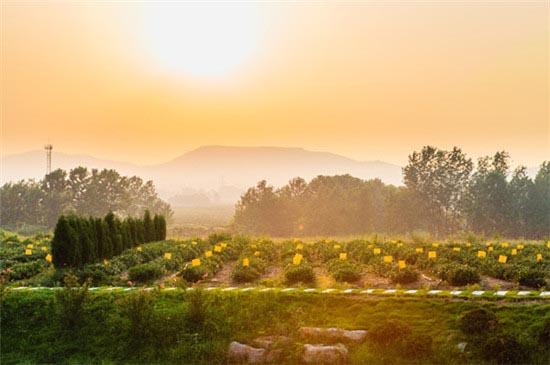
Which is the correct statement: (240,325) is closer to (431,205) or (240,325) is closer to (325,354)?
(325,354)

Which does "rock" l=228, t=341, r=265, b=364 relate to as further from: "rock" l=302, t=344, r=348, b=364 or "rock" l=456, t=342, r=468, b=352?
"rock" l=456, t=342, r=468, b=352

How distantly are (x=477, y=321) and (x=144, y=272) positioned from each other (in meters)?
9.62

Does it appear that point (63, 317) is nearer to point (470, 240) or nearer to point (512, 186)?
point (470, 240)

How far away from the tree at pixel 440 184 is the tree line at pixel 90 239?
1316 inches

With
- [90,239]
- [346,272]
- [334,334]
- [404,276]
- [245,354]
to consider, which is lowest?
[245,354]

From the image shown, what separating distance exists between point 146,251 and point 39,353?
910cm

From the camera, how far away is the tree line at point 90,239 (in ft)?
55.8

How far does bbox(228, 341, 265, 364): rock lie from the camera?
33.8ft

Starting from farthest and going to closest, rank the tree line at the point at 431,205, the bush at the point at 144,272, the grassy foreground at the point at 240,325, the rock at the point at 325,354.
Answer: the tree line at the point at 431,205 → the bush at the point at 144,272 → the grassy foreground at the point at 240,325 → the rock at the point at 325,354

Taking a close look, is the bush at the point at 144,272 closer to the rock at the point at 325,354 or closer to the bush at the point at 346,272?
the bush at the point at 346,272

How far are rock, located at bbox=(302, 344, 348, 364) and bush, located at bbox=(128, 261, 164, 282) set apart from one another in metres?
7.62

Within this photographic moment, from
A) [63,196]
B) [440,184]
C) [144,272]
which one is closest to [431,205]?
[440,184]

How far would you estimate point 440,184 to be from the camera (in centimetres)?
5134

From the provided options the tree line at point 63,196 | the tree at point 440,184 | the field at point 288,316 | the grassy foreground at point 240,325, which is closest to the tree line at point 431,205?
the tree at point 440,184
